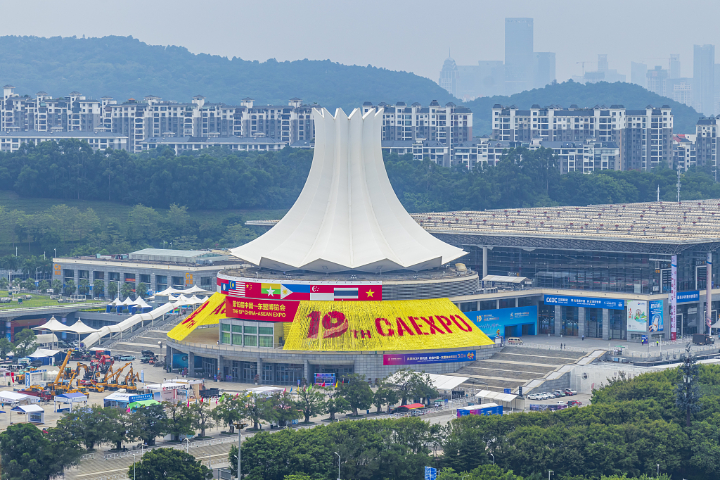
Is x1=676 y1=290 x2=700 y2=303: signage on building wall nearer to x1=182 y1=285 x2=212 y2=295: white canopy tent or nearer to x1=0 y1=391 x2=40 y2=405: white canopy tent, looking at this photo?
x1=182 y1=285 x2=212 y2=295: white canopy tent

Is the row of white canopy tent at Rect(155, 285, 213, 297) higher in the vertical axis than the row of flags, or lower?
lower

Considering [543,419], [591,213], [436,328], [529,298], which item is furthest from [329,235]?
[591,213]

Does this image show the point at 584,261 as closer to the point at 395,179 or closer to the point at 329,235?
the point at 329,235

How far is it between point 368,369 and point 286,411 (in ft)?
40.7

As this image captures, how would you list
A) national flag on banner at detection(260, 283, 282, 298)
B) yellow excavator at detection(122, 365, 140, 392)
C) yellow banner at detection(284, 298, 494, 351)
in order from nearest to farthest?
yellow excavator at detection(122, 365, 140, 392) → yellow banner at detection(284, 298, 494, 351) → national flag on banner at detection(260, 283, 282, 298)

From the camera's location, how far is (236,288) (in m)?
83.2

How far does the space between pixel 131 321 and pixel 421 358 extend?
26335mm

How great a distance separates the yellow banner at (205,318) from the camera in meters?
84.9

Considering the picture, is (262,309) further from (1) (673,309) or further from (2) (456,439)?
(1) (673,309)

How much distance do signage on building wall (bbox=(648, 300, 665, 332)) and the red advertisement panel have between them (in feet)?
78.5

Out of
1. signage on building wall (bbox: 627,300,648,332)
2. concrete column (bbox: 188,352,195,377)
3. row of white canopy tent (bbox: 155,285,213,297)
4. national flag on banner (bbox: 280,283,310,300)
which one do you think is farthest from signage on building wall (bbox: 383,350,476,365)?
row of white canopy tent (bbox: 155,285,213,297)

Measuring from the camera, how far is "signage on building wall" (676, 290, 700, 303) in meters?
90.4

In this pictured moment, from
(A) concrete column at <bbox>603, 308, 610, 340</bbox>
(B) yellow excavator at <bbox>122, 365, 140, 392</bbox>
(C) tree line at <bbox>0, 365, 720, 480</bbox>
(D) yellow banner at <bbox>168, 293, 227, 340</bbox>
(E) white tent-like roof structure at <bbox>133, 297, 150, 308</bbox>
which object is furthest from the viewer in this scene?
(E) white tent-like roof structure at <bbox>133, 297, 150, 308</bbox>

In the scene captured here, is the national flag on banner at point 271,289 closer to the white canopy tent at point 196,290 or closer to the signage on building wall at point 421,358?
the signage on building wall at point 421,358
